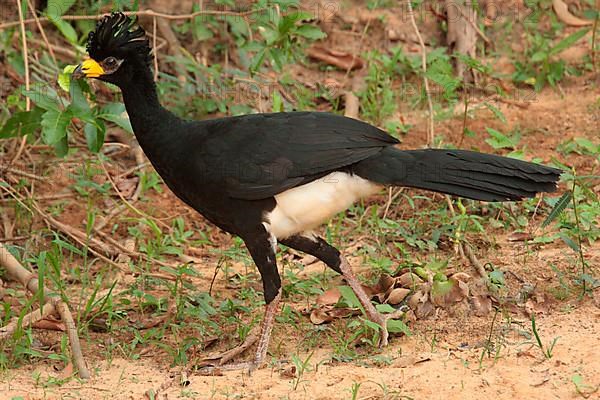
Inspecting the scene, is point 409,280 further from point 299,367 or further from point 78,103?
point 78,103

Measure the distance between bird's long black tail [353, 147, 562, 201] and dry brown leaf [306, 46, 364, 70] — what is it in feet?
11.0

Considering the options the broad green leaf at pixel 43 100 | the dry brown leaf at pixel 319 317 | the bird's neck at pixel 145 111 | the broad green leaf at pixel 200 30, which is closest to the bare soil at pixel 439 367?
the dry brown leaf at pixel 319 317

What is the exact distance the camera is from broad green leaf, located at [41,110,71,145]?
479 cm

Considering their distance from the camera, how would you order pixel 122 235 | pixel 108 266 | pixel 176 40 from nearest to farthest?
pixel 108 266 < pixel 122 235 < pixel 176 40

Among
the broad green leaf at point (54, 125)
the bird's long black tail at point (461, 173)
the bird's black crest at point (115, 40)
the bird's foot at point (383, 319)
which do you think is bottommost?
the bird's foot at point (383, 319)

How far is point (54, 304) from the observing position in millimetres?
4746

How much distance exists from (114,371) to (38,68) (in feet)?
10.7

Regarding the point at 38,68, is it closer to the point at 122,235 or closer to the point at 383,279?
the point at 122,235

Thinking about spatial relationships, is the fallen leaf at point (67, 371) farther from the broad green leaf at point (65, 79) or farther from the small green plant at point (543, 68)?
the small green plant at point (543, 68)

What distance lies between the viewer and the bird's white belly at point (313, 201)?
4719mm

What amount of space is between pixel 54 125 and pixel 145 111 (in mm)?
482

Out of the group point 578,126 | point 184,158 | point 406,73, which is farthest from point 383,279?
point 406,73

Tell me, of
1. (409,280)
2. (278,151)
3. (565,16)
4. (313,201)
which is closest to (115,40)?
(278,151)

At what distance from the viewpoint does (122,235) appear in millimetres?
6273
